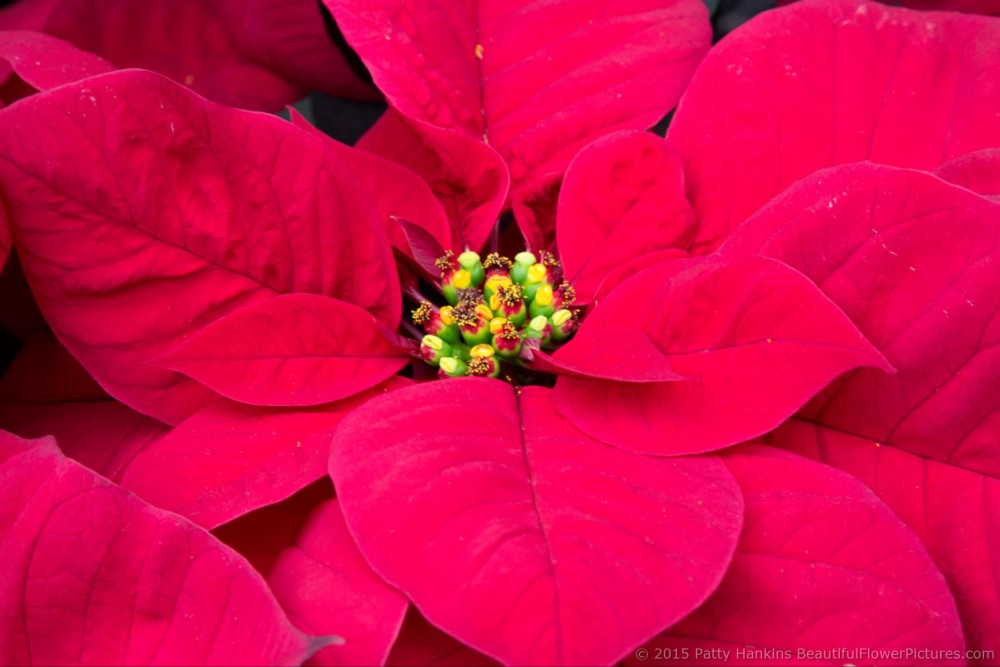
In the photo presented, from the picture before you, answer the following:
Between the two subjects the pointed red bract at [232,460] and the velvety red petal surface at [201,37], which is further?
the velvety red petal surface at [201,37]

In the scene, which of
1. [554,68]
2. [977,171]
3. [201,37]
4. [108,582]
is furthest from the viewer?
[201,37]

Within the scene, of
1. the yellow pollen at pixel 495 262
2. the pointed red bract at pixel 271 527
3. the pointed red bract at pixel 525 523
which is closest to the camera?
the pointed red bract at pixel 525 523

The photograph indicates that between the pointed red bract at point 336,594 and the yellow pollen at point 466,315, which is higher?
the yellow pollen at point 466,315

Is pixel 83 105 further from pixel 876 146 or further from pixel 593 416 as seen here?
pixel 876 146

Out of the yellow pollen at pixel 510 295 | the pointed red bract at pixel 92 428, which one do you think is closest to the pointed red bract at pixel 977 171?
the yellow pollen at pixel 510 295

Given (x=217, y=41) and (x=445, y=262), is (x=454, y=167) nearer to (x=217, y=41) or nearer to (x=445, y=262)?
(x=445, y=262)

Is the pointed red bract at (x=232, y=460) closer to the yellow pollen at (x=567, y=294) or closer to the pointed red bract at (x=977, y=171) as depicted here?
the yellow pollen at (x=567, y=294)

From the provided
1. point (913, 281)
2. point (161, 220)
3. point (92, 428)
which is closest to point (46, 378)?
point (92, 428)

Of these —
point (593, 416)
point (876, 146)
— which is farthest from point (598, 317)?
point (876, 146)
